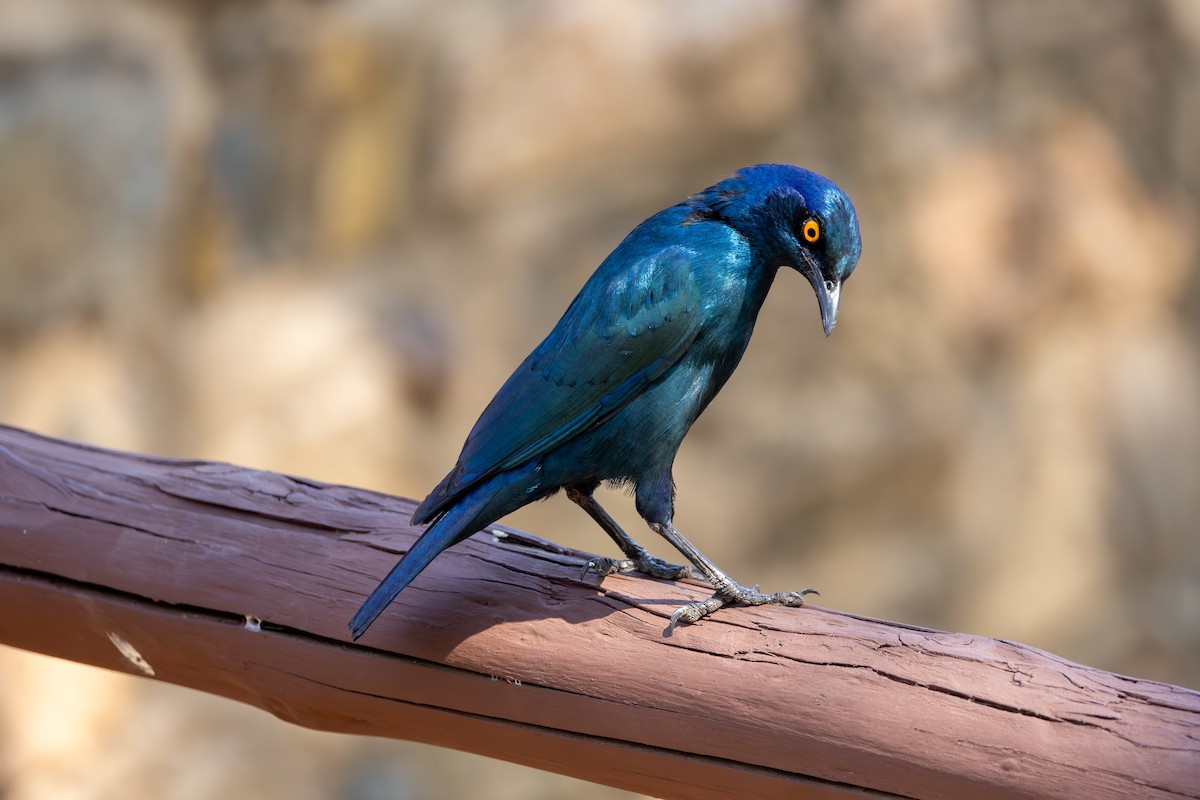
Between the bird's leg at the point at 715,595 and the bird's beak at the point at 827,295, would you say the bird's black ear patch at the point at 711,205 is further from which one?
the bird's leg at the point at 715,595

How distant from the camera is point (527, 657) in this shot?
181 centimetres

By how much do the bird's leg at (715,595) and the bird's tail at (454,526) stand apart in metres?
0.26

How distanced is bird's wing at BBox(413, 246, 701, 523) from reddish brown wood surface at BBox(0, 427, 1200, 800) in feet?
0.72

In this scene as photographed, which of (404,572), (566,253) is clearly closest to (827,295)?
(404,572)

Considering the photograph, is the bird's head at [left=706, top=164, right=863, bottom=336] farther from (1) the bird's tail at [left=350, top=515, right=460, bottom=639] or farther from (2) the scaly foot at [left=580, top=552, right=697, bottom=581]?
(1) the bird's tail at [left=350, top=515, right=460, bottom=639]

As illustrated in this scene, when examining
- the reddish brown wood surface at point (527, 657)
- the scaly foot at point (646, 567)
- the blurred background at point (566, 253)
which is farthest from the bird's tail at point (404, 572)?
the blurred background at point (566, 253)

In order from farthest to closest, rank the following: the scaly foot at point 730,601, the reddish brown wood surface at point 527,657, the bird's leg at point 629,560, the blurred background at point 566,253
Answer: the blurred background at point 566,253, the bird's leg at point 629,560, the scaly foot at point 730,601, the reddish brown wood surface at point 527,657

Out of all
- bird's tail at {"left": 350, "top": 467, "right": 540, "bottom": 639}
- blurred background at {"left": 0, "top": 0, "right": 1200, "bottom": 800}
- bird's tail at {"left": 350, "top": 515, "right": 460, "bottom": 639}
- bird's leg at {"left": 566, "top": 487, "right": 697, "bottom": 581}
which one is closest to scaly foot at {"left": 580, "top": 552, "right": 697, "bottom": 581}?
bird's leg at {"left": 566, "top": 487, "right": 697, "bottom": 581}

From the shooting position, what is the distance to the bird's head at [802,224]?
196cm

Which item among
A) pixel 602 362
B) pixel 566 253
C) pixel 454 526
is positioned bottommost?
pixel 454 526

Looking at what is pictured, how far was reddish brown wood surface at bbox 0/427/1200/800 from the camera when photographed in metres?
1.61

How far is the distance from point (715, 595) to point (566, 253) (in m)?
2.52

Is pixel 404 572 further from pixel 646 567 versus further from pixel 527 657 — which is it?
pixel 646 567

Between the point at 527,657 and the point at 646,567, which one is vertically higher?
the point at 646,567
